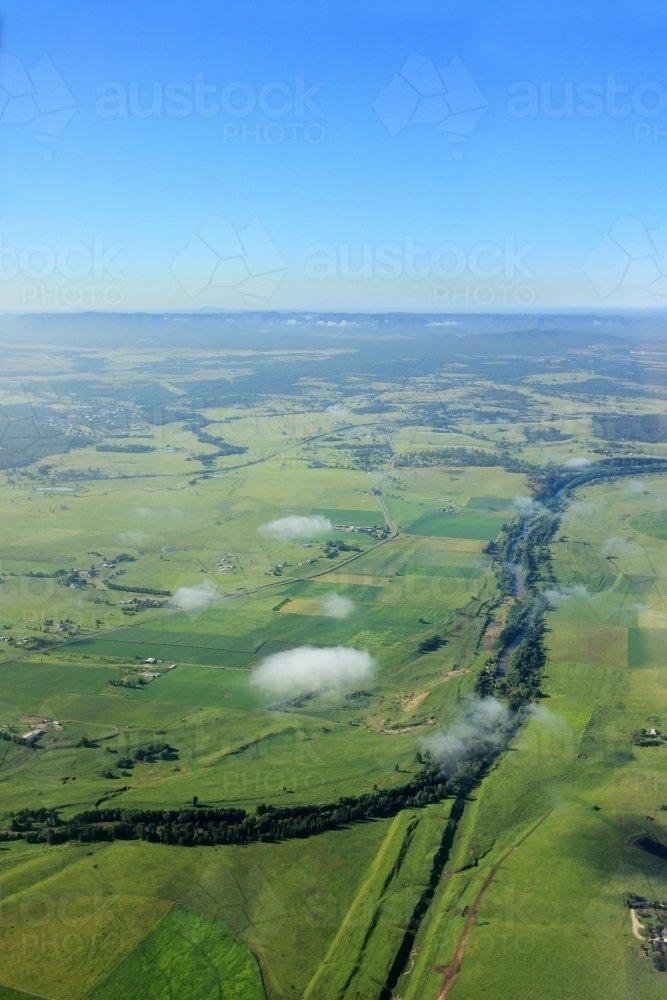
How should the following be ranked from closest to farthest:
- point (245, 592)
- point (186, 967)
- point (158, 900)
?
point (186, 967)
point (158, 900)
point (245, 592)

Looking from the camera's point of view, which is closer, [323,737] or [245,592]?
[323,737]

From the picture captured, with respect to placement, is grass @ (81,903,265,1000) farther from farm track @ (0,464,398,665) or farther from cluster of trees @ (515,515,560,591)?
cluster of trees @ (515,515,560,591)

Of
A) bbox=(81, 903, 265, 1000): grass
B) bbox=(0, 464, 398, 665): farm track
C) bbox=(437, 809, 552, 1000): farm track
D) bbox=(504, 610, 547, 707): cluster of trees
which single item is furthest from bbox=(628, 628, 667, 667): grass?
bbox=(81, 903, 265, 1000): grass

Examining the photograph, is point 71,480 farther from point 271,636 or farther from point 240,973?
point 240,973

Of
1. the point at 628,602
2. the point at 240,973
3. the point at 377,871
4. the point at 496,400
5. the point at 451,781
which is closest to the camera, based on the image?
the point at 240,973

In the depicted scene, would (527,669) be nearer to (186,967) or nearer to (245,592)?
(245,592)

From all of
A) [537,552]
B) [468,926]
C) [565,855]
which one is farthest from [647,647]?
[468,926]

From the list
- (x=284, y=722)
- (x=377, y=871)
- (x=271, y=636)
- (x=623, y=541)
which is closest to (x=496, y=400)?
(x=623, y=541)

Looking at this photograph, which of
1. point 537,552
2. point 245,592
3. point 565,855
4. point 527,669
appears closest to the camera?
point 565,855
